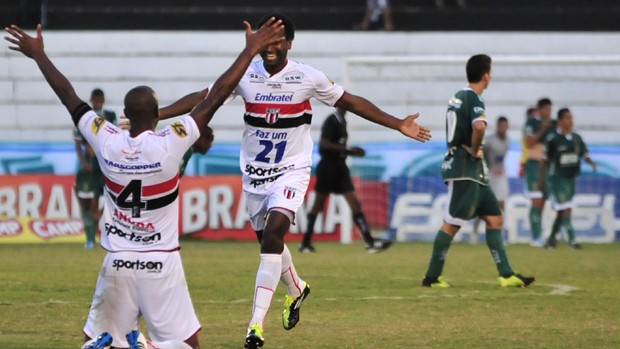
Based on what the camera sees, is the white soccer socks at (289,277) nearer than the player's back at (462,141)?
Yes

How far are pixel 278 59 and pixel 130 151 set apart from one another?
3.21 m

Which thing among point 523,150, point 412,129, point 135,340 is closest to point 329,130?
point 523,150

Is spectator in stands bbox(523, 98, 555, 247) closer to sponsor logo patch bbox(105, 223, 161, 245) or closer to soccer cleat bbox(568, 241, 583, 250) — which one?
soccer cleat bbox(568, 241, 583, 250)

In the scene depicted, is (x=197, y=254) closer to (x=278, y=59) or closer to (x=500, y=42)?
(x=278, y=59)

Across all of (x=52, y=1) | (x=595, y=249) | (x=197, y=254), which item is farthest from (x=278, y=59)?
(x=52, y=1)

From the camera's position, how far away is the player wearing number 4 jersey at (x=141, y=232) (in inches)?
281

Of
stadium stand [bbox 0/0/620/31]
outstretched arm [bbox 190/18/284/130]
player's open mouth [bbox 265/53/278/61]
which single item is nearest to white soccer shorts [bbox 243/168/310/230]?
player's open mouth [bbox 265/53/278/61]

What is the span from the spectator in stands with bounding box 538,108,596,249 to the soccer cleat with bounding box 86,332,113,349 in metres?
16.0

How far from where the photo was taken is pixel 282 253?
397 inches

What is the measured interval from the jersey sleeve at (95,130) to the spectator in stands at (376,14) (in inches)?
855

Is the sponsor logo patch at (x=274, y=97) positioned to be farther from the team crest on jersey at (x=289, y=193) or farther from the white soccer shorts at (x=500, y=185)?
the white soccer shorts at (x=500, y=185)

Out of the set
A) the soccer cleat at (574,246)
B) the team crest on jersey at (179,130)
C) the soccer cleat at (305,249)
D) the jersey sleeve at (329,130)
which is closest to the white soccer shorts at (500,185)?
the soccer cleat at (574,246)

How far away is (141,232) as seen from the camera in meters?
7.22

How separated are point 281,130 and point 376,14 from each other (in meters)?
19.4
